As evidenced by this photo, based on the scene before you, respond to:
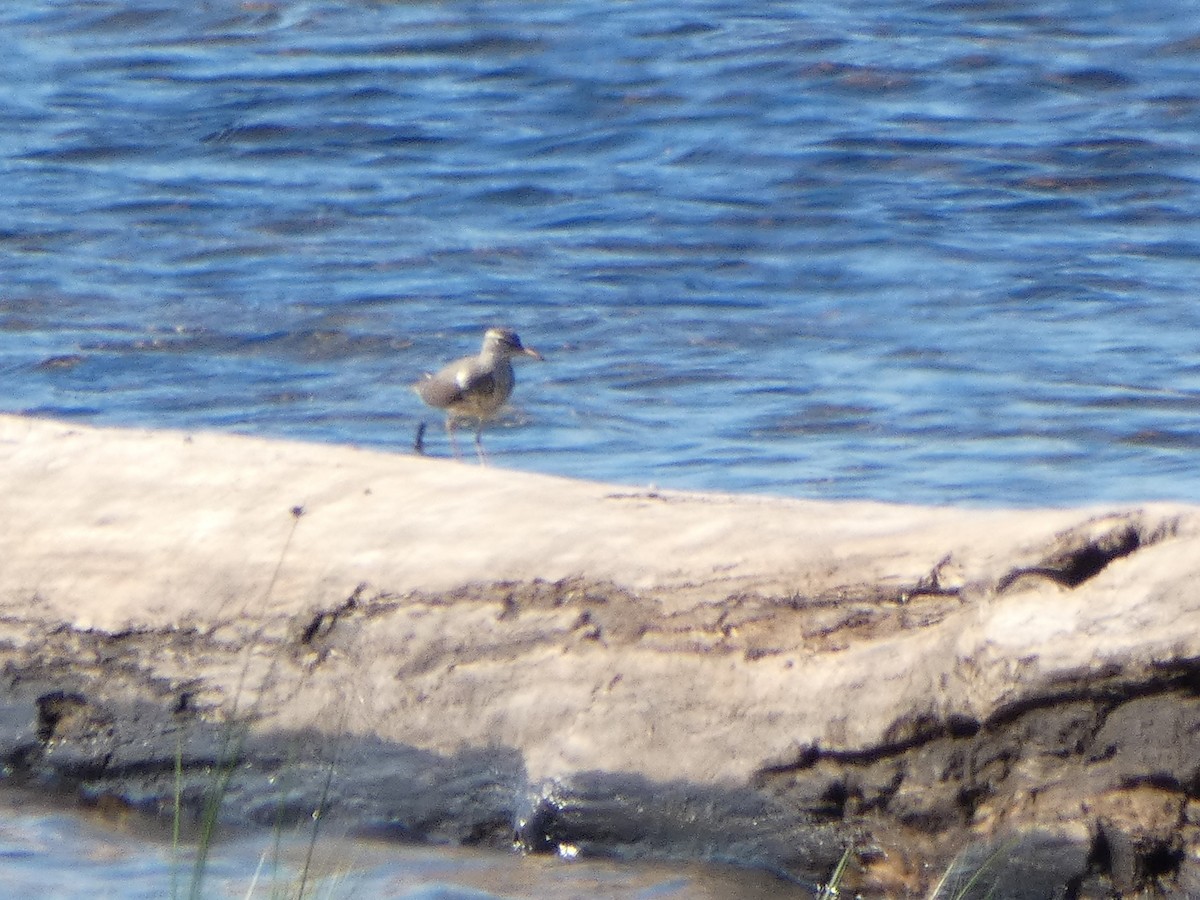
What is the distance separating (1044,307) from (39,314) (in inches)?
192

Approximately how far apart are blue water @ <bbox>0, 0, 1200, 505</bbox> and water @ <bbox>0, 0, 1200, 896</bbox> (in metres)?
0.03

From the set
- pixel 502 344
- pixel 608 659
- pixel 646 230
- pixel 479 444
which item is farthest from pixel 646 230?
pixel 608 659

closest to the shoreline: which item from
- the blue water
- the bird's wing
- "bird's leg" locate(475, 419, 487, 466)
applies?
the bird's wing

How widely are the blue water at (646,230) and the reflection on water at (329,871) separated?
3290 mm

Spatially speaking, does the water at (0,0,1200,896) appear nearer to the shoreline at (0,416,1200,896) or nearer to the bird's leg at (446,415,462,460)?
the bird's leg at (446,415,462,460)

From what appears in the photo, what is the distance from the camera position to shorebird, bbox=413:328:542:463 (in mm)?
7250

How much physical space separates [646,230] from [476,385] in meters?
3.62

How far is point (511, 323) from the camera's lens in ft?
30.7

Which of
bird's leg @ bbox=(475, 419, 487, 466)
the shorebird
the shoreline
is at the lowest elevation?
bird's leg @ bbox=(475, 419, 487, 466)

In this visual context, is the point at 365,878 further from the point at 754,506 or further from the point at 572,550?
the point at 754,506

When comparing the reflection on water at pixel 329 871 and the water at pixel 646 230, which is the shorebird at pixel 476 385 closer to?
the water at pixel 646 230

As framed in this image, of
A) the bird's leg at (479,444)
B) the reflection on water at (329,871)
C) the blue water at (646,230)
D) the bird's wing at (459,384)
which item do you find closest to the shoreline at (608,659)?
the reflection on water at (329,871)

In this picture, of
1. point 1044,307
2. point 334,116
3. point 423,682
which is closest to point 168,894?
point 423,682

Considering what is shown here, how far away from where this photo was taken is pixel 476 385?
7.25 m
